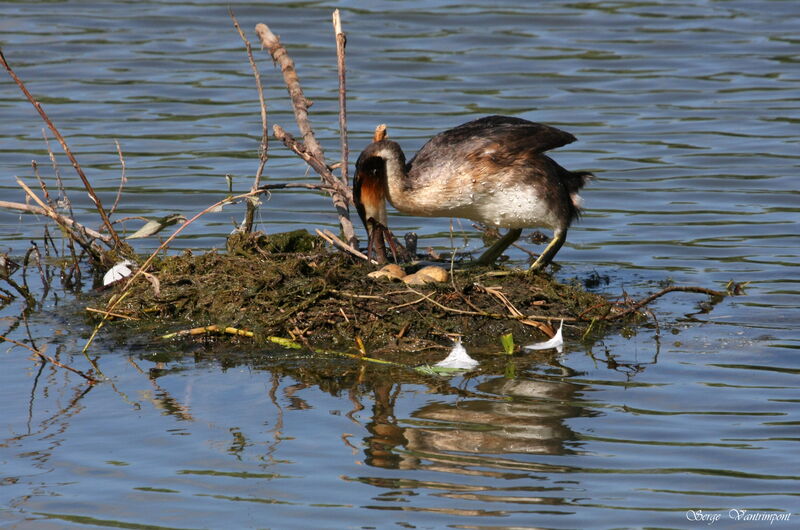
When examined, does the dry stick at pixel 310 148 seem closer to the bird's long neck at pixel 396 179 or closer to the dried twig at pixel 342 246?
the dried twig at pixel 342 246

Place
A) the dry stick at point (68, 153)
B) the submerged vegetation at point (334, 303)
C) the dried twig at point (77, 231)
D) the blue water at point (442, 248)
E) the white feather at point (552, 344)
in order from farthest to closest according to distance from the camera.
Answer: the dried twig at point (77, 231) < the dry stick at point (68, 153) < the submerged vegetation at point (334, 303) < the white feather at point (552, 344) < the blue water at point (442, 248)

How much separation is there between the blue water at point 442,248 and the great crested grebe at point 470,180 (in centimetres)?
91

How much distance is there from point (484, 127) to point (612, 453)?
115 inches

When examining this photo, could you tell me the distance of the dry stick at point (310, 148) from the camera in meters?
8.39

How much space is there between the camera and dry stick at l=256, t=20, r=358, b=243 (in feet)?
27.5

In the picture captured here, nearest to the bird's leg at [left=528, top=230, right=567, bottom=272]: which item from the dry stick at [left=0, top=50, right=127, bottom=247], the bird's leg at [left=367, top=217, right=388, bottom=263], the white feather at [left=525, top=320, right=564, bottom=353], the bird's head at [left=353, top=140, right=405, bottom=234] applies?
the bird's leg at [left=367, top=217, right=388, bottom=263]

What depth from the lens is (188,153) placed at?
12.5m

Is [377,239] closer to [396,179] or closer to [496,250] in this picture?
[396,179]

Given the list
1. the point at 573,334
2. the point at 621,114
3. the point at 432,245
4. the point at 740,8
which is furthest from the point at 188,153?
the point at 740,8

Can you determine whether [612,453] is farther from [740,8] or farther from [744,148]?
[740,8]

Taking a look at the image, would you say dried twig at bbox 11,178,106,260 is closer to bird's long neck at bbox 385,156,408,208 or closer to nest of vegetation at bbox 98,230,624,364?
nest of vegetation at bbox 98,230,624,364

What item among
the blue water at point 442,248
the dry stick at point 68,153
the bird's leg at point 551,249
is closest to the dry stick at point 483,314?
the blue water at point 442,248

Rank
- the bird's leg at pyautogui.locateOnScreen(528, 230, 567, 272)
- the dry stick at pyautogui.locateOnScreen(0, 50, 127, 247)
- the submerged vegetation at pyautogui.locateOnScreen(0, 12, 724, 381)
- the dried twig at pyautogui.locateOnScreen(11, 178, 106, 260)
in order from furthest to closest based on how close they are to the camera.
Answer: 1. the bird's leg at pyautogui.locateOnScreen(528, 230, 567, 272)
2. the dried twig at pyautogui.locateOnScreen(11, 178, 106, 260)
3. the dry stick at pyautogui.locateOnScreen(0, 50, 127, 247)
4. the submerged vegetation at pyautogui.locateOnScreen(0, 12, 724, 381)

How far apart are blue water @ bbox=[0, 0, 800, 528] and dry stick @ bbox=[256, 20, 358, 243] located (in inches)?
62.2
